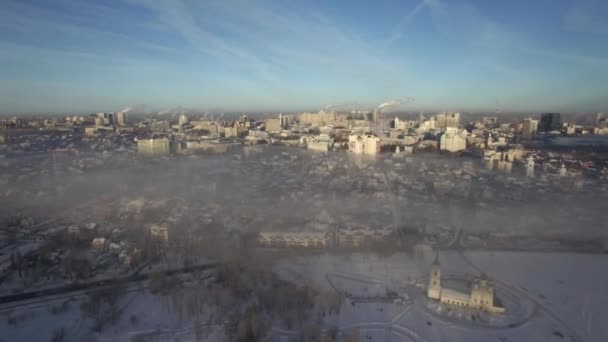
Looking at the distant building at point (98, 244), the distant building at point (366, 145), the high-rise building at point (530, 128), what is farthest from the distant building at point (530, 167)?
the distant building at point (98, 244)

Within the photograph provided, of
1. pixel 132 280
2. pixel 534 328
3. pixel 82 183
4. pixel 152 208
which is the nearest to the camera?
pixel 534 328

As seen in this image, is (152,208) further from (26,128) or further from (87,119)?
(87,119)

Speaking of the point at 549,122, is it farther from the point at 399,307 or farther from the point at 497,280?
the point at 399,307

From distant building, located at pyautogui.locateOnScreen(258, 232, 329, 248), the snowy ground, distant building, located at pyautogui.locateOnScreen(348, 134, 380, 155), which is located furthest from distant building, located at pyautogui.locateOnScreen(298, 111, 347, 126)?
the snowy ground

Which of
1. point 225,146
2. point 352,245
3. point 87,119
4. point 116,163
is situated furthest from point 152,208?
point 87,119

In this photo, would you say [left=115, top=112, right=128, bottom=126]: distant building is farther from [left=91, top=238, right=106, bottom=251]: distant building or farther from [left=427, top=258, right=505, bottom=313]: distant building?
[left=427, top=258, right=505, bottom=313]: distant building

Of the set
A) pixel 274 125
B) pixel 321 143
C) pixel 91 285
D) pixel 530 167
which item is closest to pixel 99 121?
pixel 274 125
